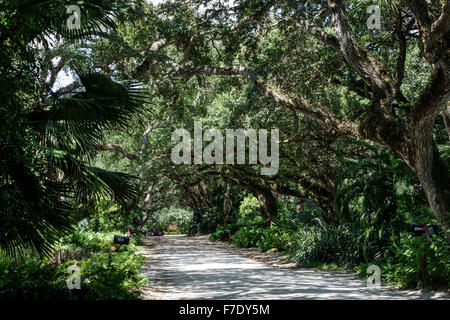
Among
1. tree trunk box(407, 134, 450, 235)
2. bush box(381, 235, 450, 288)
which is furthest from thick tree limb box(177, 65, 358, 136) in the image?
bush box(381, 235, 450, 288)

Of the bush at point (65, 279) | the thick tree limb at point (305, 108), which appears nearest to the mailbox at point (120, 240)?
the bush at point (65, 279)

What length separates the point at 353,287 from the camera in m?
8.71

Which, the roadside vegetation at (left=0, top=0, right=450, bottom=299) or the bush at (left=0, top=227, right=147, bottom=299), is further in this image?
the bush at (left=0, top=227, right=147, bottom=299)

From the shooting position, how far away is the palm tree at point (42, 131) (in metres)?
5.18

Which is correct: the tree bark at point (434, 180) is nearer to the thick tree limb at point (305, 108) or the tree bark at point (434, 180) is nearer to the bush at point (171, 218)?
the thick tree limb at point (305, 108)

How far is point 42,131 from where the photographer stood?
670cm

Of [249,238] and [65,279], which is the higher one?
[65,279]

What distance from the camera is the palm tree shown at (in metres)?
5.18

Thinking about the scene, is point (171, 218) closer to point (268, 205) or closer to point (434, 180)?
point (268, 205)

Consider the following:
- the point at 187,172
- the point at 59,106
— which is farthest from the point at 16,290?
the point at 187,172

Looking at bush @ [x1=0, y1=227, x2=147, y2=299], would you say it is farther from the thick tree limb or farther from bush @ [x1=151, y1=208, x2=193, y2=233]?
bush @ [x1=151, y1=208, x2=193, y2=233]

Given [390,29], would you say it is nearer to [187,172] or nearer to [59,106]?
[59,106]

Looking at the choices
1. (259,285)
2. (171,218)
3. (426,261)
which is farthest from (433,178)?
(171,218)

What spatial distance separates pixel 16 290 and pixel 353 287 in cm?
629
